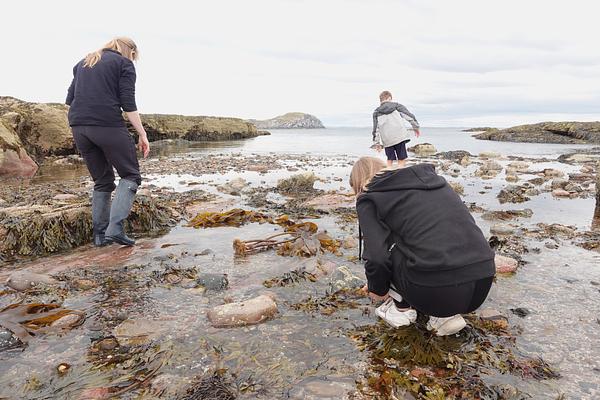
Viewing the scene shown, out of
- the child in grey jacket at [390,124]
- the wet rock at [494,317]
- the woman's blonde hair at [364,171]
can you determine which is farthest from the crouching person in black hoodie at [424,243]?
the child in grey jacket at [390,124]

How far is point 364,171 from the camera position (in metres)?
3.29

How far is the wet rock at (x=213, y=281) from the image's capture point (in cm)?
429

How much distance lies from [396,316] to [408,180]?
1255 millimetres

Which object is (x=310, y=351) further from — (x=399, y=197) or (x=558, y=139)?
(x=558, y=139)

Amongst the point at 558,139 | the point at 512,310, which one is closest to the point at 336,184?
the point at 512,310

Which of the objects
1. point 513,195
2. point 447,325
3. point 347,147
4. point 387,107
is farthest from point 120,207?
point 347,147

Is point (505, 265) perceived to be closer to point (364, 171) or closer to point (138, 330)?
point (364, 171)

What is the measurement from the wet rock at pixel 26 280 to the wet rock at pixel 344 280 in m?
3.10

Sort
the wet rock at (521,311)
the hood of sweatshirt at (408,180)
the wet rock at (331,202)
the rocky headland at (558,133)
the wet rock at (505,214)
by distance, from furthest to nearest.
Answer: the rocky headland at (558,133) → the wet rock at (331,202) → the wet rock at (505,214) → the wet rock at (521,311) → the hood of sweatshirt at (408,180)

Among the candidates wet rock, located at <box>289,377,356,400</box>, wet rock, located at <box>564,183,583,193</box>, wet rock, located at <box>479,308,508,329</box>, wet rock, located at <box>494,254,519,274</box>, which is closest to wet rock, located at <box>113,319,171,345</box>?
wet rock, located at <box>289,377,356,400</box>

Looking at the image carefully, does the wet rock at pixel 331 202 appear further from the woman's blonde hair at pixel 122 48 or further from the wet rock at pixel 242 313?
the wet rock at pixel 242 313

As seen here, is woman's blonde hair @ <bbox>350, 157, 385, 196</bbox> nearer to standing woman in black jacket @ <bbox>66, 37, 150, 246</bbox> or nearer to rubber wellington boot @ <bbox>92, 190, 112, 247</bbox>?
standing woman in black jacket @ <bbox>66, 37, 150, 246</bbox>

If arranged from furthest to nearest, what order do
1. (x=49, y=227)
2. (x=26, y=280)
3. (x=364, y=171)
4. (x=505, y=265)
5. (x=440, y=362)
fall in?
(x=49, y=227)
(x=505, y=265)
(x=26, y=280)
(x=364, y=171)
(x=440, y=362)

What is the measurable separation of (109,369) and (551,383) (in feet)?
10.1
